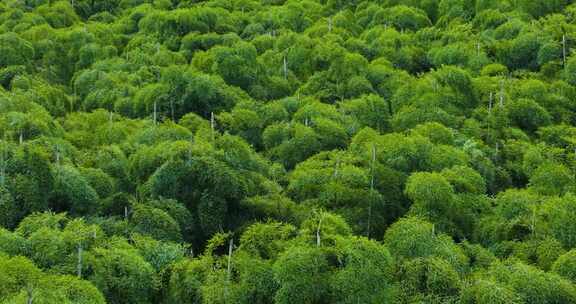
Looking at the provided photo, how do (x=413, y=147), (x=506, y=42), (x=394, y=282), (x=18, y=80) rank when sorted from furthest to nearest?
1. (x=506, y=42)
2. (x=18, y=80)
3. (x=413, y=147)
4. (x=394, y=282)

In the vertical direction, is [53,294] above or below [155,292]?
above

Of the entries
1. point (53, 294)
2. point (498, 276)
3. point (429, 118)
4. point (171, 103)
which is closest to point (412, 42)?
point (429, 118)

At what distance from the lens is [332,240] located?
38.9ft

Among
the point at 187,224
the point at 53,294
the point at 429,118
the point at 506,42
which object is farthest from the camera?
the point at 506,42

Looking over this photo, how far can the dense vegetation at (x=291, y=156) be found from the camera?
467 inches

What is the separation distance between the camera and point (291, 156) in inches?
720

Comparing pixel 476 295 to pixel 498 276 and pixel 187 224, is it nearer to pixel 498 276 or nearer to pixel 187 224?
pixel 498 276

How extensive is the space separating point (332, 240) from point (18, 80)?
43.5 ft

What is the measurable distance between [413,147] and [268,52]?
925 centimetres

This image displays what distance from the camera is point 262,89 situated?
22312 millimetres

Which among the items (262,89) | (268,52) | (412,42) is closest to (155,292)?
(262,89)

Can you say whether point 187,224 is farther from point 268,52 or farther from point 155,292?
point 268,52

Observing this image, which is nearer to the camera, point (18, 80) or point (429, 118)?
point (429, 118)

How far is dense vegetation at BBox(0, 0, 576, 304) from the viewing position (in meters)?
11.9
